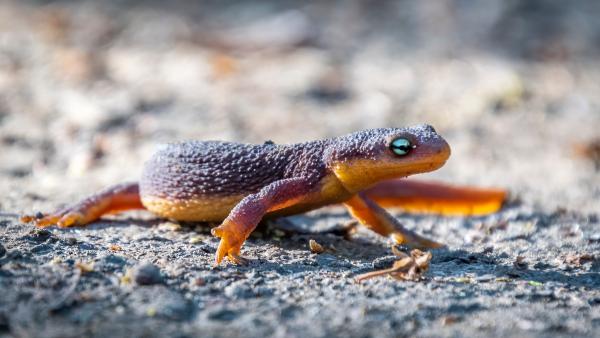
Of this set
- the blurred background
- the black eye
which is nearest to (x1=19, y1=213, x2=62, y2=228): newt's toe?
the blurred background

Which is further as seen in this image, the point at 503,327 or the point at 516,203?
the point at 516,203

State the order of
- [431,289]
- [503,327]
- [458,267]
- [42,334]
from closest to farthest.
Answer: [42,334], [503,327], [431,289], [458,267]

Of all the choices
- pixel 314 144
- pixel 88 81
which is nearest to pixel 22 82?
pixel 88 81

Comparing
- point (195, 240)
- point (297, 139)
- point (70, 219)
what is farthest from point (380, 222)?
point (297, 139)

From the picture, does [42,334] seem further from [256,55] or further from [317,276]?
[256,55]

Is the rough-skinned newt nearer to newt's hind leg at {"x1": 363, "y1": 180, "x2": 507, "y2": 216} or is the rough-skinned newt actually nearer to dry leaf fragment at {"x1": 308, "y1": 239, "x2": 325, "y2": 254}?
dry leaf fragment at {"x1": 308, "y1": 239, "x2": 325, "y2": 254}

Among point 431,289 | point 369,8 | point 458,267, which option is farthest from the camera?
point 369,8

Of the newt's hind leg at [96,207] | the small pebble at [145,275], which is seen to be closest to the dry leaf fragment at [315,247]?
the small pebble at [145,275]
